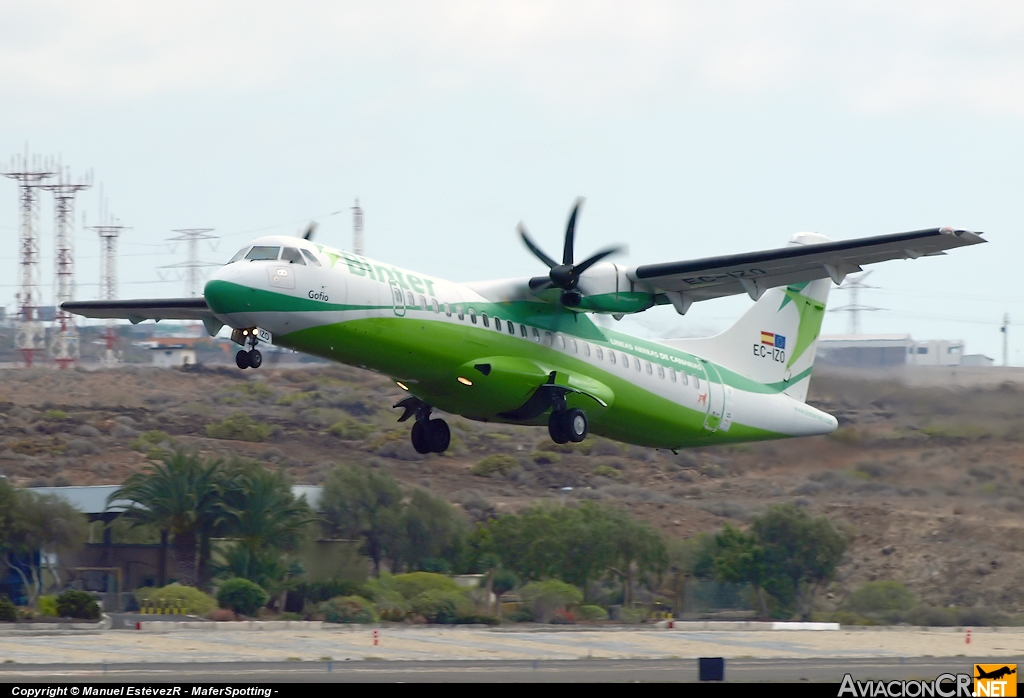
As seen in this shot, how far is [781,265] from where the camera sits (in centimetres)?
2120

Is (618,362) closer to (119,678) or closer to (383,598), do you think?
(119,678)

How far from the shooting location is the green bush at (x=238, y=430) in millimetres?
52534

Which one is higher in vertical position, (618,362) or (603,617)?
(618,362)

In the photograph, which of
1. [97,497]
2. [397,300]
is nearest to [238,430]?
[97,497]

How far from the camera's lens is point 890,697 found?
1795 centimetres

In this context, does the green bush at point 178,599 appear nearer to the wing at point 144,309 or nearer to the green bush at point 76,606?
the green bush at point 76,606

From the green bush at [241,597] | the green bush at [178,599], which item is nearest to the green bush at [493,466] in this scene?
the green bush at [241,597]

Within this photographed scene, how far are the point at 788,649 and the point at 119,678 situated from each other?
52.2 feet

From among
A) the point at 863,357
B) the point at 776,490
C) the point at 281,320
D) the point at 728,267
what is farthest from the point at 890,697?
the point at 776,490

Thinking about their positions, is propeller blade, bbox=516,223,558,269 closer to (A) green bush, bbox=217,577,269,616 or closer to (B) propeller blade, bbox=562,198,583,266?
(B) propeller blade, bbox=562,198,583,266

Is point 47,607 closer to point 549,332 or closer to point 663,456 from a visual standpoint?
point 549,332

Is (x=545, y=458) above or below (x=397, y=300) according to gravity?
below

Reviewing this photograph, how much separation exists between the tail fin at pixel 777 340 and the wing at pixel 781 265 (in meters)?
2.08

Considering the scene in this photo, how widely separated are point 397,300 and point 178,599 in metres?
18.3
